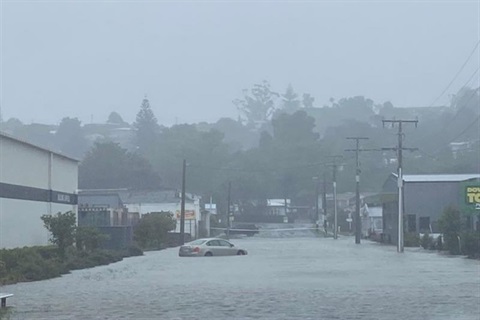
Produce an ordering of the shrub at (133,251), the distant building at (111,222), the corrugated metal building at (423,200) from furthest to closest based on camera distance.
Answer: the corrugated metal building at (423,200)
the distant building at (111,222)
the shrub at (133,251)

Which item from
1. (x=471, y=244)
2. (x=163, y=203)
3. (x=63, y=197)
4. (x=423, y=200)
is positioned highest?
(x=163, y=203)

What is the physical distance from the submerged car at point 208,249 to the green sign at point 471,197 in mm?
13706

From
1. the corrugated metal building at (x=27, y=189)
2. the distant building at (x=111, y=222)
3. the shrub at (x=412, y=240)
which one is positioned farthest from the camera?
the shrub at (x=412, y=240)

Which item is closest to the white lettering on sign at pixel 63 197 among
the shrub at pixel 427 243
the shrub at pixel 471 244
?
the shrub at pixel 471 244

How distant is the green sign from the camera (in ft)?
198

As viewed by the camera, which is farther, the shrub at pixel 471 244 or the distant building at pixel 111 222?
the distant building at pixel 111 222

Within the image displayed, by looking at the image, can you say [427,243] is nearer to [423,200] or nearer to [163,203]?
[423,200]

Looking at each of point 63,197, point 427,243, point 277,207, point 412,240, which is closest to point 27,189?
point 63,197

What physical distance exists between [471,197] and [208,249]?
52.3ft

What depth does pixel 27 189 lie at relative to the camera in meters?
48.2

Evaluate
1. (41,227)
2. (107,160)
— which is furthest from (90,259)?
(107,160)

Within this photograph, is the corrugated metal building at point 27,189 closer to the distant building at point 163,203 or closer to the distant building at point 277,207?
the distant building at point 163,203

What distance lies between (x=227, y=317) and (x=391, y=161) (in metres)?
143

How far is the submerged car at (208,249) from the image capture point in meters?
57.2
